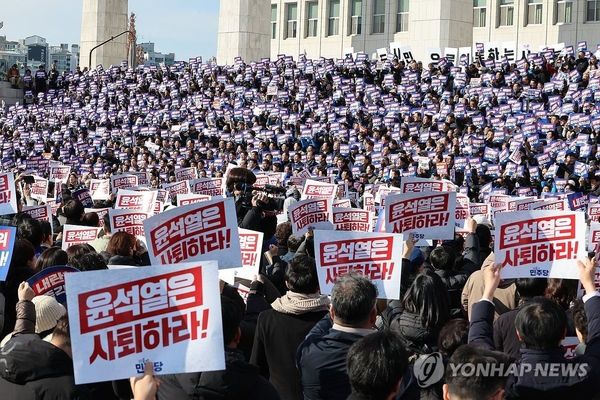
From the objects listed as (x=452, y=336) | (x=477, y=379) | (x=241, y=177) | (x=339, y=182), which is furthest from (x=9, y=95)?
(x=477, y=379)

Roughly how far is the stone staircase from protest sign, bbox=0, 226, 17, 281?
34.2m

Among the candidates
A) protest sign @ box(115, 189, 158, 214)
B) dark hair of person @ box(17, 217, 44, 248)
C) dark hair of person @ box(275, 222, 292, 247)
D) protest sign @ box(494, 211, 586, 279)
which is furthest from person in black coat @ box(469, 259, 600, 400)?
protest sign @ box(115, 189, 158, 214)

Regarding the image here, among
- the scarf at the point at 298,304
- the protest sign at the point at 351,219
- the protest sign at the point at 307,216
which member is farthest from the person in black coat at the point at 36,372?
the protest sign at the point at 351,219

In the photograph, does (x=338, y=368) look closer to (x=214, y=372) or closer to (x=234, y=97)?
(x=214, y=372)

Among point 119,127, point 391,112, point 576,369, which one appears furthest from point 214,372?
point 119,127

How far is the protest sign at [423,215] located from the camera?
8758mm

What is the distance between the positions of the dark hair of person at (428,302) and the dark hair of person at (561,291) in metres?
1.11

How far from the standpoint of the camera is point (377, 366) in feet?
12.9

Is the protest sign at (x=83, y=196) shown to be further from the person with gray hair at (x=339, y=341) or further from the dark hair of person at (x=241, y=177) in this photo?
the person with gray hair at (x=339, y=341)

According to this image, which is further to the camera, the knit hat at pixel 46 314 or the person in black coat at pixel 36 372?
the knit hat at pixel 46 314

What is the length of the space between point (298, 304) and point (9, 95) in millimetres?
36627

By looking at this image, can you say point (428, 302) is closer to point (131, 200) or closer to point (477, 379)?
point (477, 379)

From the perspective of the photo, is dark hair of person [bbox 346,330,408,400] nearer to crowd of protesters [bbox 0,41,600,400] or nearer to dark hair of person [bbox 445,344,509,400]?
crowd of protesters [bbox 0,41,600,400]

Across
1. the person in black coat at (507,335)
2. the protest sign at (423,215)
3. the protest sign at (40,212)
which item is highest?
the protest sign at (423,215)
